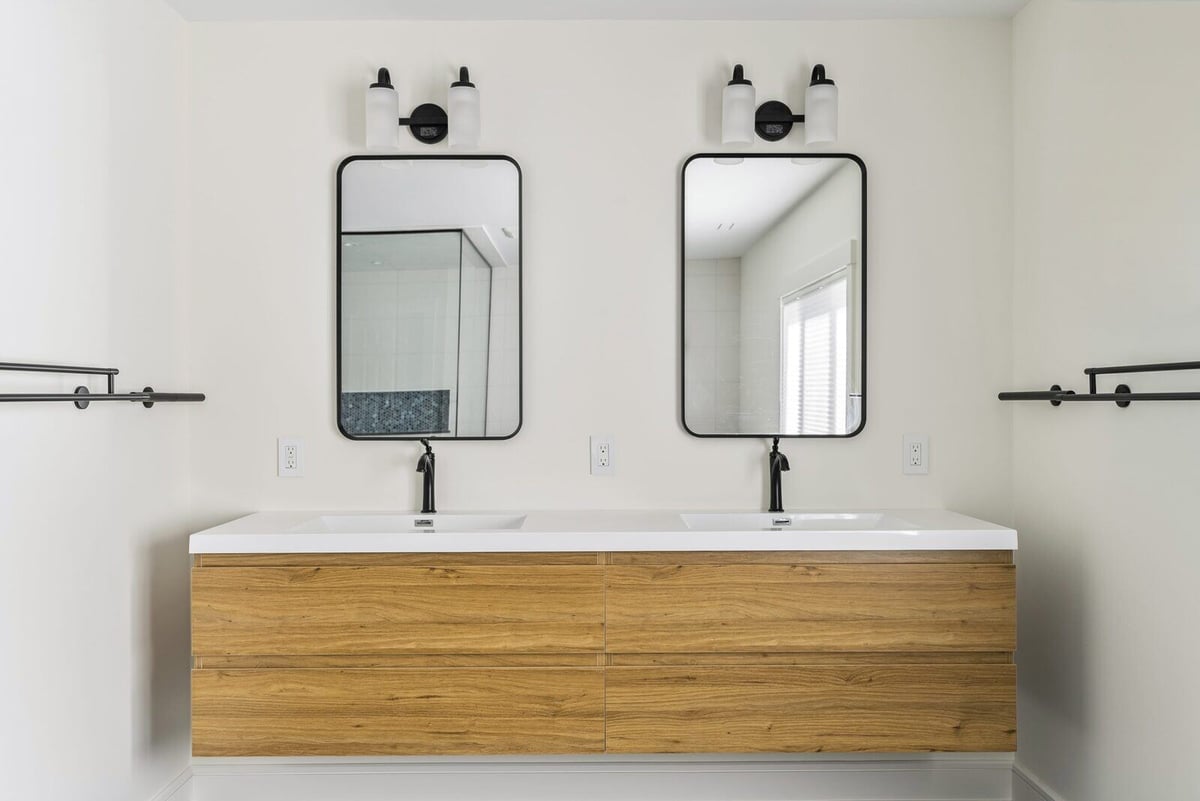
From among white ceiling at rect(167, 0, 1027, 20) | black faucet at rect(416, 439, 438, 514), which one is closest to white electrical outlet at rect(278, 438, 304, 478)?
black faucet at rect(416, 439, 438, 514)

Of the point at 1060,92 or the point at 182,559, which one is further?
the point at 182,559

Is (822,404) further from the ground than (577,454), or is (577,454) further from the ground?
(822,404)

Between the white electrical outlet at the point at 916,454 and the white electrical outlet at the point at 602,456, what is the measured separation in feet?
2.86

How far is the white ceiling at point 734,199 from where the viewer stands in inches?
93.5

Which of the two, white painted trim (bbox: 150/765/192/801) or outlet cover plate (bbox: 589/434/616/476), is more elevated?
outlet cover plate (bbox: 589/434/616/476)

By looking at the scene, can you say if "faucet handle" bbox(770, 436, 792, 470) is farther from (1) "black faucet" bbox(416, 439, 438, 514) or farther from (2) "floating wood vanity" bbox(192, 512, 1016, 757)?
(1) "black faucet" bbox(416, 439, 438, 514)

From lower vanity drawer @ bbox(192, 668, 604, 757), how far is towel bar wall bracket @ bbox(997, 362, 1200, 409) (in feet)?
4.39

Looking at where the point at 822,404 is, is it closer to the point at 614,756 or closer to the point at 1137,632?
the point at 1137,632

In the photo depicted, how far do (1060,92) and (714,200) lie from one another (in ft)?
3.10

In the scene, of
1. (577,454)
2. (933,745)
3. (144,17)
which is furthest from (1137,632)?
(144,17)

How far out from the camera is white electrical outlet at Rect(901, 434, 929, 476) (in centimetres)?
239

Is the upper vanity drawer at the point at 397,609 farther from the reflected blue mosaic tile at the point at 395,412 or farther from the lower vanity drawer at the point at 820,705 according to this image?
the reflected blue mosaic tile at the point at 395,412

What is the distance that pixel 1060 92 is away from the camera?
2137mm

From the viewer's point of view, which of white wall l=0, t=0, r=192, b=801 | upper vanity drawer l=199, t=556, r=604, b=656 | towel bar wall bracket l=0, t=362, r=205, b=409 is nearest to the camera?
towel bar wall bracket l=0, t=362, r=205, b=409
